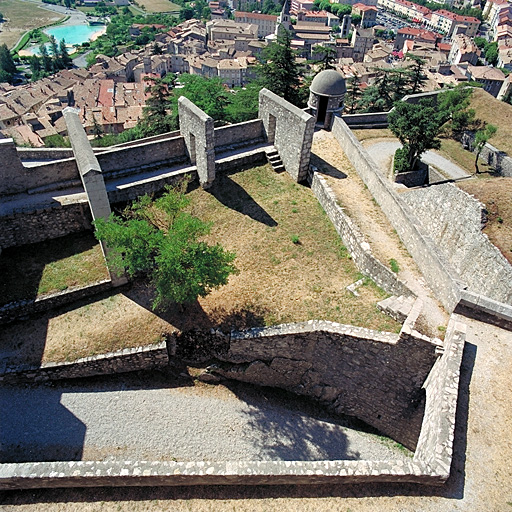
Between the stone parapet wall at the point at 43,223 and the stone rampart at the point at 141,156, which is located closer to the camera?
the stone parapet wall at the point at 43,223

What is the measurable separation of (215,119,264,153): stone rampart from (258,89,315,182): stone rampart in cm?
41

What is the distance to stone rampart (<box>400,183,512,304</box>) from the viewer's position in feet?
44.3

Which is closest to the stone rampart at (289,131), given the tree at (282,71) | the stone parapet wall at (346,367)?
the tree at (282,71)

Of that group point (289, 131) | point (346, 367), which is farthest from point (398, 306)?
point (289, 131)

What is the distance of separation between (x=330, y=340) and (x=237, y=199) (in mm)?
7063

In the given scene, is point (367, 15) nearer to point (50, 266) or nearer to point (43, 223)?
point (43, 223)

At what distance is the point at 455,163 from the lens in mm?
22297

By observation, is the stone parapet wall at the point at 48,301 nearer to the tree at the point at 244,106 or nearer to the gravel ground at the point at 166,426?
the gravel ground at the point at 166,426

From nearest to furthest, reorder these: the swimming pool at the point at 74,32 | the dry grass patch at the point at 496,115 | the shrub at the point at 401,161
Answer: the shrub at the point at 401,161 < the dry grass patch at the point at 496,115 < the swimming pool at the point at 74,32

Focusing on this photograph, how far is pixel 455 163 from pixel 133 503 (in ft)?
75.3

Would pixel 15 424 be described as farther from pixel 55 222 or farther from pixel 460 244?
pixel 460 244

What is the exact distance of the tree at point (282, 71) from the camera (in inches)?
846

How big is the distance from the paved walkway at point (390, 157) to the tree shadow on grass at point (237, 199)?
29.2 feet

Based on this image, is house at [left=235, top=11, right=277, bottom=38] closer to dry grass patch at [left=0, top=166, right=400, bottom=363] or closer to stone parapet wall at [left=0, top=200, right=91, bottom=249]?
stone parapet wall at [left=0, top=200, right=91, bottom=249]
